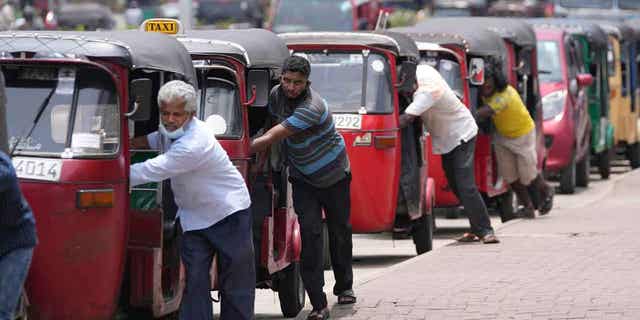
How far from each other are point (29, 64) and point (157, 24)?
257 centimetres

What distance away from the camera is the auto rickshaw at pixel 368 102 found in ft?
44.8

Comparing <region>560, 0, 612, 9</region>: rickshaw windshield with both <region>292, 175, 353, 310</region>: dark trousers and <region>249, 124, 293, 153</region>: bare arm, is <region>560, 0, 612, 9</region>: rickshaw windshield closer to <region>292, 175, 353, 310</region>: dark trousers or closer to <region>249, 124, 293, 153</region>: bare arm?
<region>292, 175, 353, 310</region>: dark trousers

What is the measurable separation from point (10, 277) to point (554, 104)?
1503 centimetres

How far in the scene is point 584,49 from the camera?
78.1ft

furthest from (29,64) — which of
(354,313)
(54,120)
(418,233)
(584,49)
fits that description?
(584,49)

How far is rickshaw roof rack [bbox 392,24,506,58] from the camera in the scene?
1691cm

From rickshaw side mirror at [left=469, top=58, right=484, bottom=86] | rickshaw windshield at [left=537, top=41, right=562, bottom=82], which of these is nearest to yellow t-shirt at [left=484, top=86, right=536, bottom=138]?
rickshaw side mirror at [left=469, top=58, right=484, bottom=86]

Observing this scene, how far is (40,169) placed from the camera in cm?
829

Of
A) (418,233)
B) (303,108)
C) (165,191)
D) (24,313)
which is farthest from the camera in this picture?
(418,233)

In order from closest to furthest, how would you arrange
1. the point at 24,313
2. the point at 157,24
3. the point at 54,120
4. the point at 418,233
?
1. the point at 24,313
2. the point at 54,120
3. the point at 157,24
4. the point at 418,233

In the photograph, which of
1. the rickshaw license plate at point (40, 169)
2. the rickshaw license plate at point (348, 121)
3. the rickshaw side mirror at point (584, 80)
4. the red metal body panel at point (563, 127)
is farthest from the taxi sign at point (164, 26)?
the rickshaw side mirror at point (584, 80)

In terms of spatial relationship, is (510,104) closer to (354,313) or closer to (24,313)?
(354,313)

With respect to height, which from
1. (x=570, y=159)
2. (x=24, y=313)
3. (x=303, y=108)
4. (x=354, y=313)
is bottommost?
(x=570, y=159)

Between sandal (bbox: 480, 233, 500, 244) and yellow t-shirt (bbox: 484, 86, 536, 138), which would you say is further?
yellow t-shirt (bbox: 484, 86, 536, 138)
